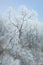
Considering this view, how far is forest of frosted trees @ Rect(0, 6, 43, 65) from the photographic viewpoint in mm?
6680

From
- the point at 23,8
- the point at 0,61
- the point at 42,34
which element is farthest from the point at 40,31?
the point at 0,61

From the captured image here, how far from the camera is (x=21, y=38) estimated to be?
703 centimetres

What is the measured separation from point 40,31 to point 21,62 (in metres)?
1.43

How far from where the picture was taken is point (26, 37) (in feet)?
23.2

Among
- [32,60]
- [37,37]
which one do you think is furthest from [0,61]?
[37,37]

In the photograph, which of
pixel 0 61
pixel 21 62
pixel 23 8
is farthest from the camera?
pixel 23 8

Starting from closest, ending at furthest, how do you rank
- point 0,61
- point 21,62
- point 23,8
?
point 0,61
point 21,62
point 23,8

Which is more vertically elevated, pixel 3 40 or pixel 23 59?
pixel 3 40

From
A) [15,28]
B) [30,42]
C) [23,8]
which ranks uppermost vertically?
[23,8]

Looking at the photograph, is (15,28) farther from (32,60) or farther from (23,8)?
(32,60)

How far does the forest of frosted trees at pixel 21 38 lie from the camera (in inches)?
263

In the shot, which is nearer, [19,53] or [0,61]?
[0,61]

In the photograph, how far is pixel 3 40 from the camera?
6.64 meters

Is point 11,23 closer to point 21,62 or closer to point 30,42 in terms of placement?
point 30,42
